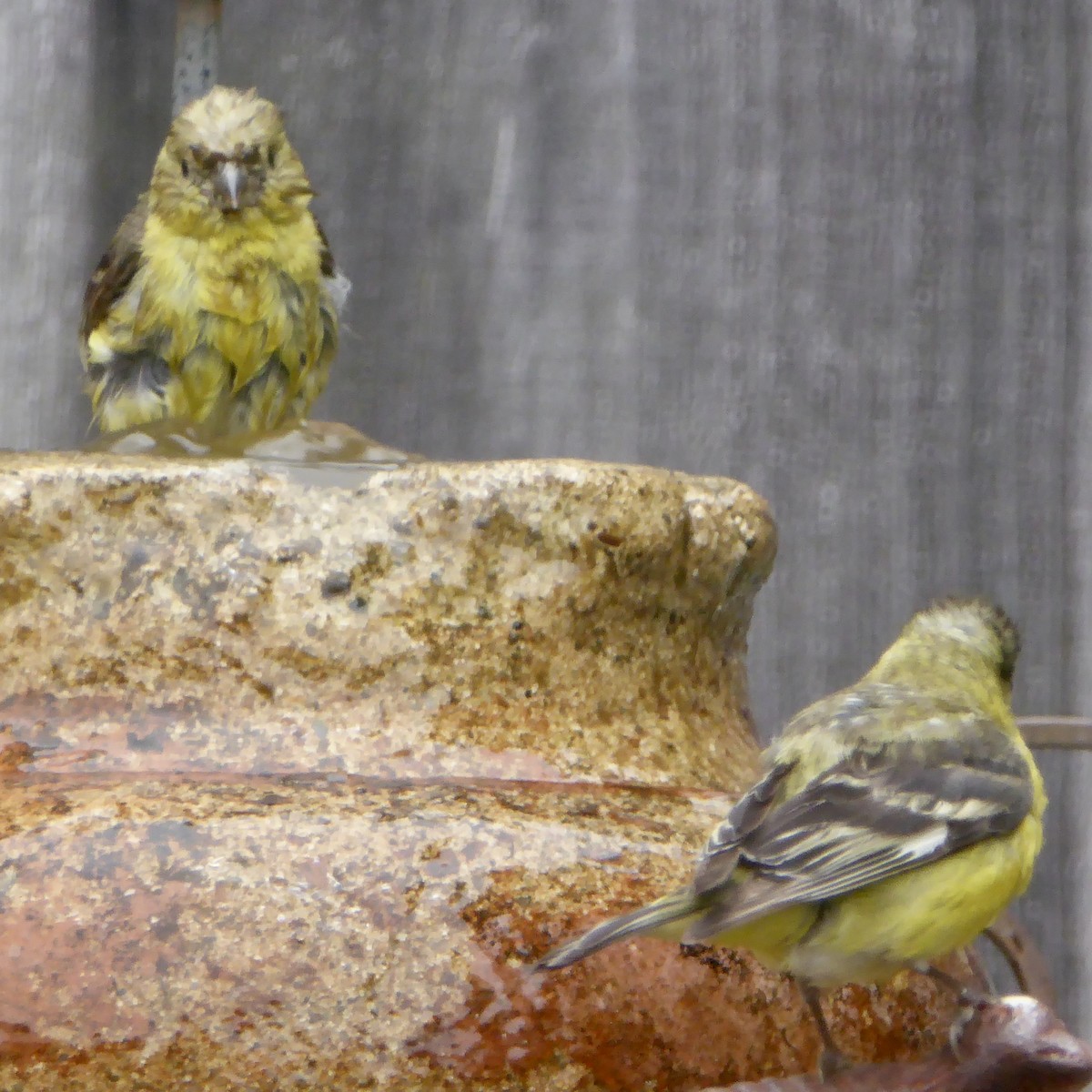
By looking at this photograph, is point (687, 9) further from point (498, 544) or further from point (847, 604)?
point (498, 544)

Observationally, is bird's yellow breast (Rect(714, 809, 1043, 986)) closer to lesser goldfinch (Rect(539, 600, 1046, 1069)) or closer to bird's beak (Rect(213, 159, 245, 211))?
lesser goldfinch (Rect(539, 600, 1046, 1069))

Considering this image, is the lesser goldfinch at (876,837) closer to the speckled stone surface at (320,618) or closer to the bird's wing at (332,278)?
the speckled stone surface at (320,618)

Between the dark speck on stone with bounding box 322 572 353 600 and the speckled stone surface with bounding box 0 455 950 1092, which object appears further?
the dark speck on stone with bounding box 322 572 353 600

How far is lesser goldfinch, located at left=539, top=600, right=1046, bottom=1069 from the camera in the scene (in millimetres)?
1504

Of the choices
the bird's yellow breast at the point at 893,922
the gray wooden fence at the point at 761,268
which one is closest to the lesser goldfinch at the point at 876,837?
the bird's yellow breast at the point at 893,922

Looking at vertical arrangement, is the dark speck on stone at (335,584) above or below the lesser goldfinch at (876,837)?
above

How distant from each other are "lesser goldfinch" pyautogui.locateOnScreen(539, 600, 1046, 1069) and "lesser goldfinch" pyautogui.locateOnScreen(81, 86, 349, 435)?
1.17 m

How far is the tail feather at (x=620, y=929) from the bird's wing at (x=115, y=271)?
1389mm

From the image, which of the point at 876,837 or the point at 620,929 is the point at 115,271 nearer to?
the point at 876,837

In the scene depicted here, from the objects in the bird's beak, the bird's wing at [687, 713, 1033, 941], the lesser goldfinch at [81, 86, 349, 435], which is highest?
the bird's beak

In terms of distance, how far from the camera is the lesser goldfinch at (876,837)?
1.50 meters

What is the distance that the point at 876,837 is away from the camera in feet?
5.69

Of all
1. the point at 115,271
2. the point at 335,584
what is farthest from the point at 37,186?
the point at 335,584

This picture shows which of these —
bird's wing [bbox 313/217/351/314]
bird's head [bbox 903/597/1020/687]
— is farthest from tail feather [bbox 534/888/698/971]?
bird's wing [bbox 313/217/351/314]
